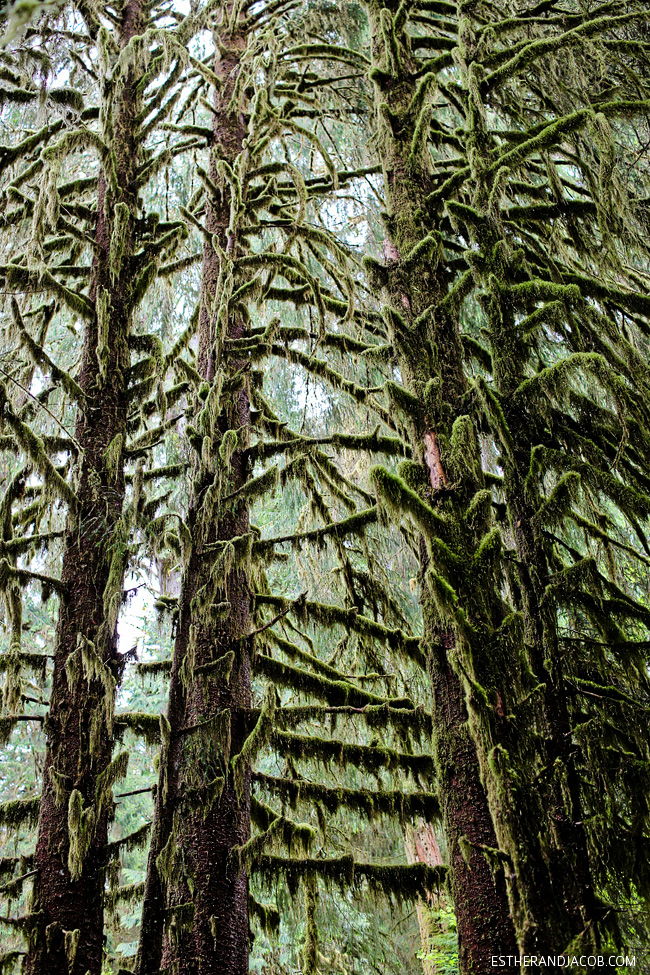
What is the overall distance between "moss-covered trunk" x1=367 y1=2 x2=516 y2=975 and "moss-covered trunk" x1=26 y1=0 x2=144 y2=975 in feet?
5.36

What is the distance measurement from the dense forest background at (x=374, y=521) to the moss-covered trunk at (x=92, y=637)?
0.06 feet

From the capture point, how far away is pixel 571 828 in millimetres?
2701

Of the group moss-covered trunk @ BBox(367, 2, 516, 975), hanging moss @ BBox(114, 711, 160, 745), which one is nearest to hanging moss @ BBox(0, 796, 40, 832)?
hanging moss @ BBox(114, 711, 160, 745)

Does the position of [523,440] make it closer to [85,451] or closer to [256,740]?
[256,740]

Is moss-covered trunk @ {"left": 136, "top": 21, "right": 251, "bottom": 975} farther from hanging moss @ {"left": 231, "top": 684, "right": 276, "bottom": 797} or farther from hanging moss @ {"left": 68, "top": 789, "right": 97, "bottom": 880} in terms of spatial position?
hanging moss @ {"left": 68, "top": 789, "right": 97, "bottom": 880}

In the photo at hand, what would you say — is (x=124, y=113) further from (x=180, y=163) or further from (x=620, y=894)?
(x=620, y=894)

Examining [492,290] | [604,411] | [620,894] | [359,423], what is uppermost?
[359,423]

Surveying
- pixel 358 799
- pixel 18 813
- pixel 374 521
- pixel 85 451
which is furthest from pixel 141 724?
pixel 374 521

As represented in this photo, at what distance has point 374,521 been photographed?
14.9ft

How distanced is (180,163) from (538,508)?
24.2ft

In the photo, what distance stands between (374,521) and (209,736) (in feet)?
5.38

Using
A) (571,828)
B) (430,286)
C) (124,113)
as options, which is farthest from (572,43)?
(571,828)

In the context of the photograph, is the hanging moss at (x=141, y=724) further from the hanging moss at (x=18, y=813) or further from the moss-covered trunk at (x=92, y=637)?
the moss-covered trunk at (x=92, y=637)

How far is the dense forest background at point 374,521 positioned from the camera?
298 cm
